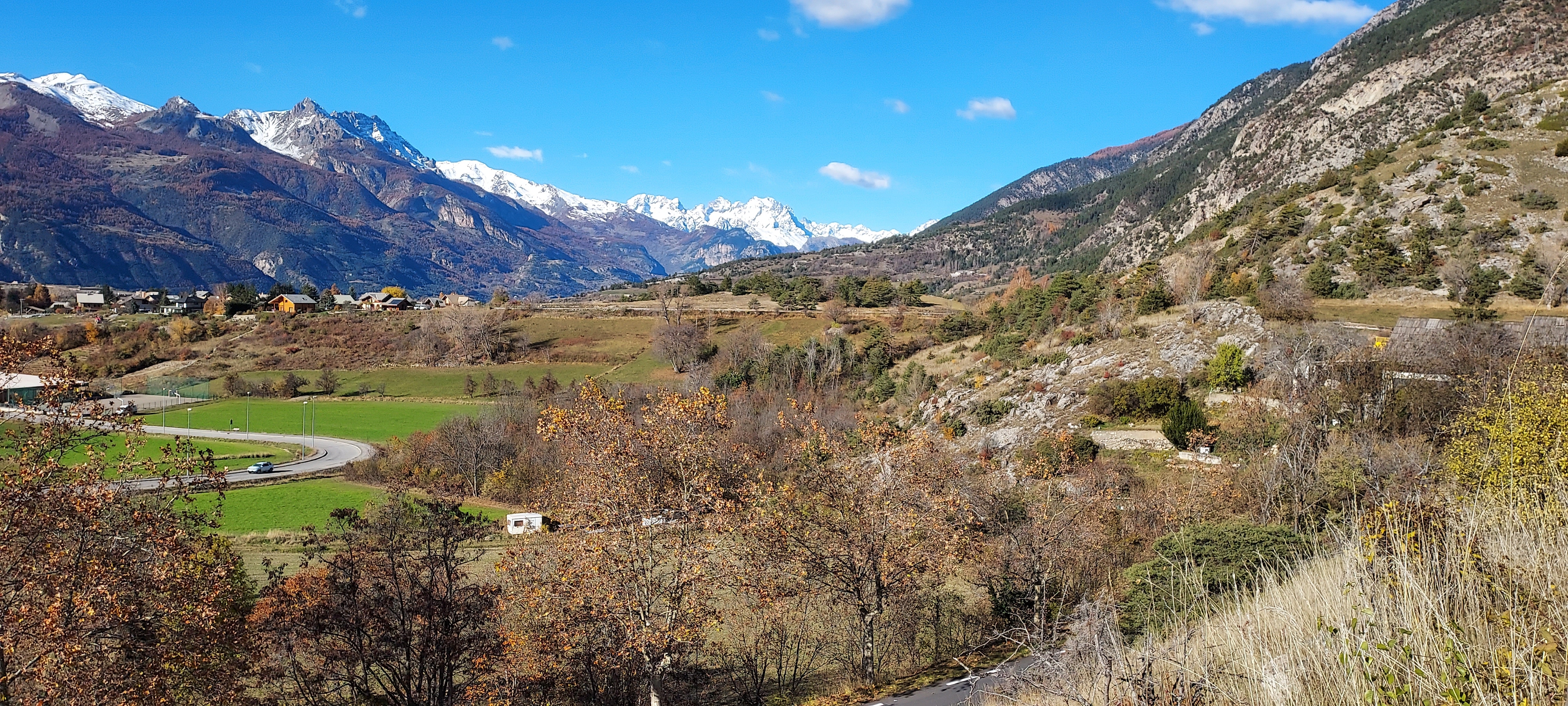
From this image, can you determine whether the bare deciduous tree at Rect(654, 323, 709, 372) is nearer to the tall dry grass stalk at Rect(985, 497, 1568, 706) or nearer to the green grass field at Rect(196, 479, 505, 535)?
the green grass field at Rect(196, 479, 505, 535)

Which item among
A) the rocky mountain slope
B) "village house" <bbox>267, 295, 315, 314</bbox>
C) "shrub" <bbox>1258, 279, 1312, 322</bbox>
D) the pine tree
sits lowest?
"shrub" <bbox>1258, 279, 1312, 322</bbox>

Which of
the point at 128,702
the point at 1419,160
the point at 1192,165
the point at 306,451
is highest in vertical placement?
the point at 1192,165

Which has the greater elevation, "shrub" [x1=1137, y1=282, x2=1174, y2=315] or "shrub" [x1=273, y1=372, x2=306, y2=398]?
"shrub" [x1=1137, y1=282, x2=1174, y2=315]

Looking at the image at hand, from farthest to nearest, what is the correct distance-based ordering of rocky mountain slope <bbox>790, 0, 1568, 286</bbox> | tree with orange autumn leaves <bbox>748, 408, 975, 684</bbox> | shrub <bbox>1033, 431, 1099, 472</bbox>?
rocky mountain slope <bbox>790, 0, 1568, 286</bbox> < shrub <bbox>1033, 431, 1099, 472</bbox> < tree with orange autumn leaves <bbox>748, 408, 975, 684</bbox>

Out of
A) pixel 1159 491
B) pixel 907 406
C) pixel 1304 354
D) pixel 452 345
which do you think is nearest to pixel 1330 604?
pixel 1159 491

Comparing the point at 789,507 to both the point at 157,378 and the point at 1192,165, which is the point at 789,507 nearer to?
the point at 157,378

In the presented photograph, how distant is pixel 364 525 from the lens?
17.1 meters

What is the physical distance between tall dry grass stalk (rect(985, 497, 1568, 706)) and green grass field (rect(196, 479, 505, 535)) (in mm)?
44238

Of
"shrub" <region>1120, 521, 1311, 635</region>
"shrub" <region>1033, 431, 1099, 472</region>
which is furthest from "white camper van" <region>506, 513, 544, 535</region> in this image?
"shrub" <region>1120, 521, 1311, 635</region>

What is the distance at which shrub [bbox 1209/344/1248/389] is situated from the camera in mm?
Result: 37031

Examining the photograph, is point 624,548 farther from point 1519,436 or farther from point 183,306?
point 183,306

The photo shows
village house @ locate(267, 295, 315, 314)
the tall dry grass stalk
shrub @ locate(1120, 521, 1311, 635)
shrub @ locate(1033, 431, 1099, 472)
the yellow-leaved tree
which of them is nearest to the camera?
the tall dry grass stalk

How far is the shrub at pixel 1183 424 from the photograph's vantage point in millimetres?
34031

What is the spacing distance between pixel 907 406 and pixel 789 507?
39295mm
